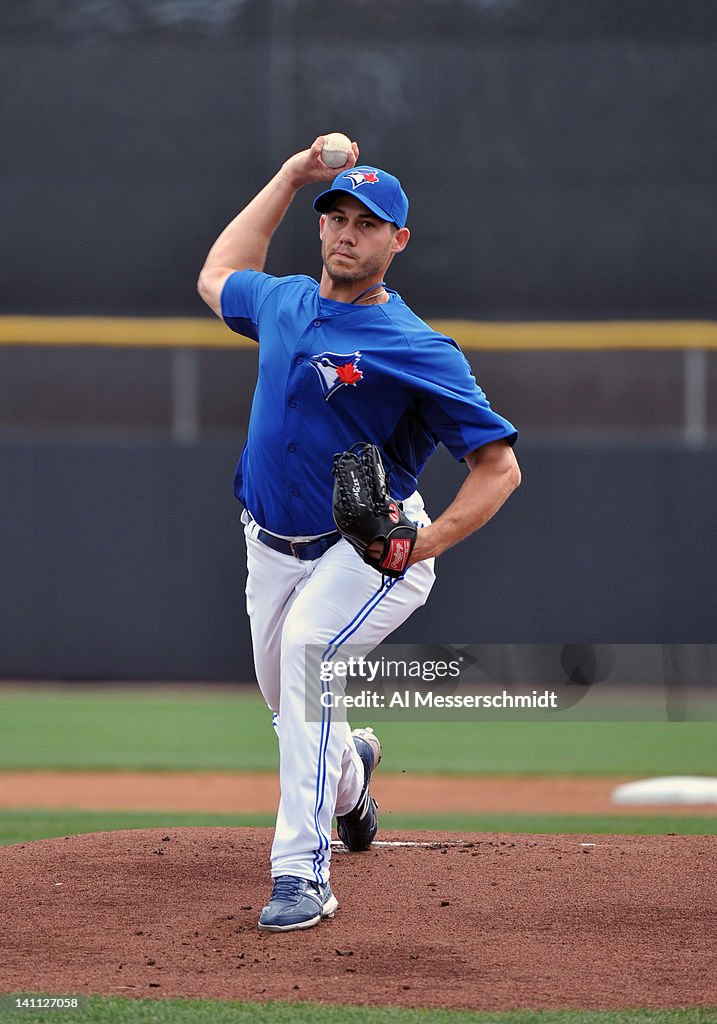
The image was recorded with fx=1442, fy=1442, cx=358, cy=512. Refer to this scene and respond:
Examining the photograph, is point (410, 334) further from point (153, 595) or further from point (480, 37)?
point (480, 37)

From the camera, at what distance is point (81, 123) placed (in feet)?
34.1

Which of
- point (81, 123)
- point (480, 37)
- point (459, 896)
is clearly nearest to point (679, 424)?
point (480, 37)

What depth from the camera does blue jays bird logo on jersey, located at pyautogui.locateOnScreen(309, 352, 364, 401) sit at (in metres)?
3.08

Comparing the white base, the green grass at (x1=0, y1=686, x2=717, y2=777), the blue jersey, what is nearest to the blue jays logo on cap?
the blue jersey

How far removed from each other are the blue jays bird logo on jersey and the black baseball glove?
8.4 inches

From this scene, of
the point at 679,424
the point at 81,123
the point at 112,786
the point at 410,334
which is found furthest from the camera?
the point at 81,123

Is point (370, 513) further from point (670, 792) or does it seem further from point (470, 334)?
point (470, 334)

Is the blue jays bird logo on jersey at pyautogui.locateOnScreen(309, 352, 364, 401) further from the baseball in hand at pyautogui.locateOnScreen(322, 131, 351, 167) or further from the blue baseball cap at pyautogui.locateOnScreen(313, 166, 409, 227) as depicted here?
the baseball in hand at pyautogui.locateOnScreen(322, 131, 351, 167)

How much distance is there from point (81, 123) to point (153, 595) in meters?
3.69

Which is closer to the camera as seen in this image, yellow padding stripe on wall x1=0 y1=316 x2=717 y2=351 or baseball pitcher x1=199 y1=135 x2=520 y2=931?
baseball pitcher x1=199 y1=135 x2=520 y2=931

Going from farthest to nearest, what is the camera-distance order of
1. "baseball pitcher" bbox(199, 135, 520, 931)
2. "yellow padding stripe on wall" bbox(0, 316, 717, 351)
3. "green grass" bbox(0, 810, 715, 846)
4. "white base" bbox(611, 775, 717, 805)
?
"yellow padding stripe on wall" bbox(0, 316, 717, 351), "white base" bbox(611, 775, 717, 805), "green grass" bbox(0, 810, 715, 846), "baseball pitcher" bbox(199, 135, 520, 931)

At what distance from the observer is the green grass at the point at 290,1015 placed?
2363mm

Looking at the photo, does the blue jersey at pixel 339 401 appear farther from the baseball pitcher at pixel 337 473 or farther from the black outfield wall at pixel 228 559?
the black outfield wall at pixel 228 559

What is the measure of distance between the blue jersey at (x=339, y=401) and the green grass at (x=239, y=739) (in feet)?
12.7
